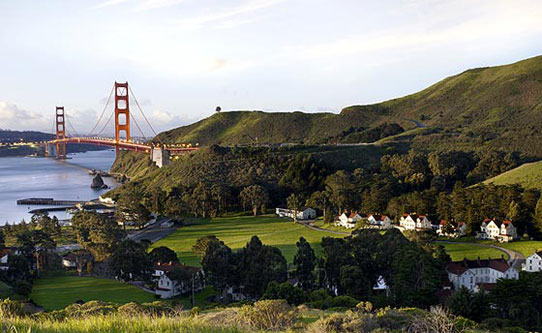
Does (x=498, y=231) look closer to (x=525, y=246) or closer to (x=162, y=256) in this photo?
(x=525, y=246)

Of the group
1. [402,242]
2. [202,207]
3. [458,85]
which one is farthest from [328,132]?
[402,242]

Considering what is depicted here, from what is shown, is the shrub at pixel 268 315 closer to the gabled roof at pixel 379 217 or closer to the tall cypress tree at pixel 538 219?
the tall cypress tree at pixel 538 219

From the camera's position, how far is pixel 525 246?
28453mm

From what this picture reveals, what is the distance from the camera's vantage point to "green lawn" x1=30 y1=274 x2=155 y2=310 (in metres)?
20.0

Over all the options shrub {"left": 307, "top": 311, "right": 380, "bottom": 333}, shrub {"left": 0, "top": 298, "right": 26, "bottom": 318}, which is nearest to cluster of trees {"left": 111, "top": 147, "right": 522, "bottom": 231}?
shrub {"left": 0, "top": 298, "right": 26, "bottom": 318}

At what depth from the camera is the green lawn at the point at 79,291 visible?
1995 cm

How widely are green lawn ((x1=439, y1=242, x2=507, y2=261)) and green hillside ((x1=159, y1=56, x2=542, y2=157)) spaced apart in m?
32.6

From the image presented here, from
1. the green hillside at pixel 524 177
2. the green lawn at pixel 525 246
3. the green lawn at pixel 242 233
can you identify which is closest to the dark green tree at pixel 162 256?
the green lawn at pixel 242 233

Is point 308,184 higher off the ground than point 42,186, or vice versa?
point 42,186

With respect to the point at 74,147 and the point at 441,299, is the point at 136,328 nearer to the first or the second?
the point at 441,299

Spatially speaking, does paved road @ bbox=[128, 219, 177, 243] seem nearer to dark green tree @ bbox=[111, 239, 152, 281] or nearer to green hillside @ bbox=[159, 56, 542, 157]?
dark green tree @ bbox=[111, 239, 152, 281]

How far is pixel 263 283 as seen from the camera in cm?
1959

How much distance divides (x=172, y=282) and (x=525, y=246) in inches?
757

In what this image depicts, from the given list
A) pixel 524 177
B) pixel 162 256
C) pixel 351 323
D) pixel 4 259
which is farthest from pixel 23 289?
pixel 524 177
